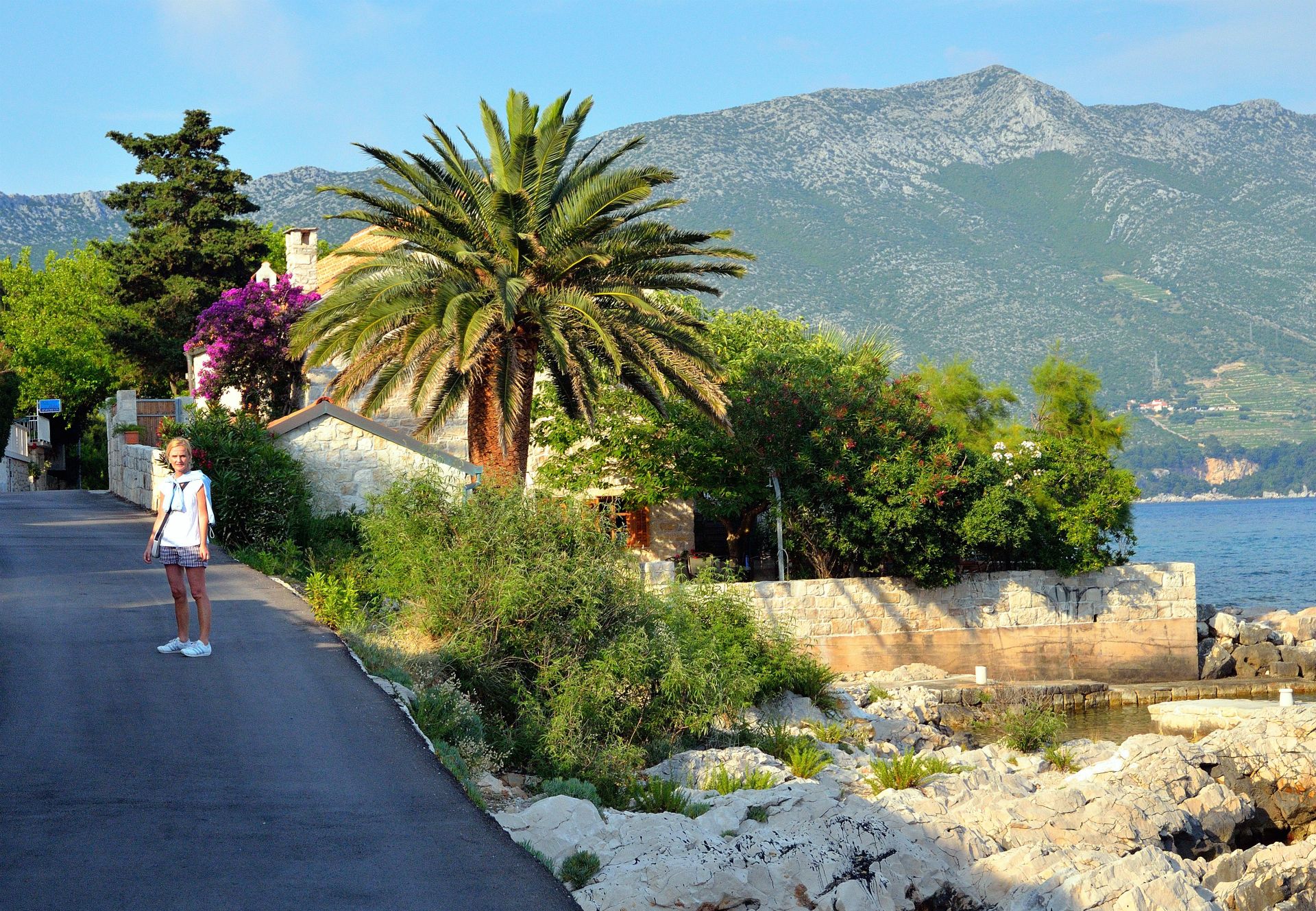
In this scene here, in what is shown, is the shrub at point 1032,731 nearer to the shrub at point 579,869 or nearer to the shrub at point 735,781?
the shrub at point 735,781

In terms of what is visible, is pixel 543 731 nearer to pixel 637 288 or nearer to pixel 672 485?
pixel 637 288

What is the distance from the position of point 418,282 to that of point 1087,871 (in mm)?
13621

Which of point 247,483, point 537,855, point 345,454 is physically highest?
point 345,454

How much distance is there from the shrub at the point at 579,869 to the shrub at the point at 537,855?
112 millimetres

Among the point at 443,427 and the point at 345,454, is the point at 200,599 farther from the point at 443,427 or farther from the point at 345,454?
the point at 443,427

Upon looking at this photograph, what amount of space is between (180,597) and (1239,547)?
91.0 metres

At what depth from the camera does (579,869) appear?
8781 millimetres

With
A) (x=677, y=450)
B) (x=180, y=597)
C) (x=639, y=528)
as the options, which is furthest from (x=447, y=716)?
(x=639, y=528)

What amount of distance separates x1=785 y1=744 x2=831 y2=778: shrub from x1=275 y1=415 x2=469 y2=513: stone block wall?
847 centimetres

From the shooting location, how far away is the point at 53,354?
47.7m

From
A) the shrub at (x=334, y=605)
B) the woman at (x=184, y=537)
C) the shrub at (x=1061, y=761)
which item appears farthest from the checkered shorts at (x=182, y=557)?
the shrub at (x=1061, y=761)

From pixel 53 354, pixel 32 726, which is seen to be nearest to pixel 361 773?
pixel 32 726

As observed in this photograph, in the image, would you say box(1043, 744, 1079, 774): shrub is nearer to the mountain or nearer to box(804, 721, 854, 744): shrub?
box(804, 721, 854, 744): shrub

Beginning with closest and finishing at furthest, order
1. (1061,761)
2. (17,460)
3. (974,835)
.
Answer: (974,835)
(1061,761)
(17,460)
